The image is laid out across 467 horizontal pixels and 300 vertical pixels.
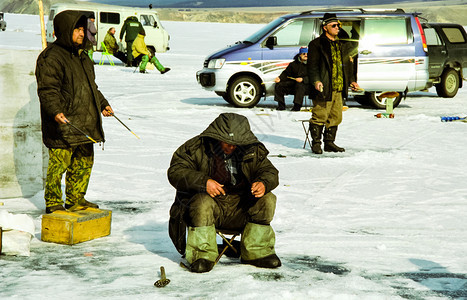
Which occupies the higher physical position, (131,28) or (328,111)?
(131,28)

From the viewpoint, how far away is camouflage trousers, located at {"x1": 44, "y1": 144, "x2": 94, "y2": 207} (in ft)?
19.8

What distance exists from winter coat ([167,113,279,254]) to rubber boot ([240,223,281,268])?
0.31 m

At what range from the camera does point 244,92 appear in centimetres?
1545

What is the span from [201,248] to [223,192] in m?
0.42

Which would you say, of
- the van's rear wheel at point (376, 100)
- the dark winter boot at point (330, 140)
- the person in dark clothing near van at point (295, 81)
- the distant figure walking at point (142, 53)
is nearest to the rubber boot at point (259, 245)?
the dark winter boot at point (330, 140)

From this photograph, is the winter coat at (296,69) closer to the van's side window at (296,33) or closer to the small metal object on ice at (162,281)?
the van's side window at (296,33)

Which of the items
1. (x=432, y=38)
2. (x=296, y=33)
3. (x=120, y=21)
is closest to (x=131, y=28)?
(x=120, y=21)

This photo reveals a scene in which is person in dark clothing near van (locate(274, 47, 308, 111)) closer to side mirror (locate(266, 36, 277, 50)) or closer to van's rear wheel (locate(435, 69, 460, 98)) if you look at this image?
side mirror (locate(266, 36, 277, 50))

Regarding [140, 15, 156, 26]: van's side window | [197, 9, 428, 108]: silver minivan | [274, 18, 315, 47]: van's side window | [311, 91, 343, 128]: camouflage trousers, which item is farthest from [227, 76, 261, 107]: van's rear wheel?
[140, 15, 156, 26]: van's side window

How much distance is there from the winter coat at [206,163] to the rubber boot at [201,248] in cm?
18

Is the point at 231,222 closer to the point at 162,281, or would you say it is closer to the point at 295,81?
the point at 162,281

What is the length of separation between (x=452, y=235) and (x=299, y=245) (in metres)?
1.37

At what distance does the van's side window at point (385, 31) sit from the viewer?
15445mm

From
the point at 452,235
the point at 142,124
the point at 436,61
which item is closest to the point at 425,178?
the point at 452,235
